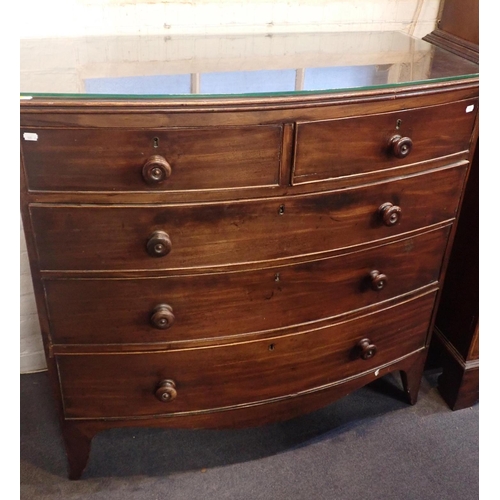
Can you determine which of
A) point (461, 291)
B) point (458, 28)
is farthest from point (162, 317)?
point (458, 28)

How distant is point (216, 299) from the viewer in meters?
1.37

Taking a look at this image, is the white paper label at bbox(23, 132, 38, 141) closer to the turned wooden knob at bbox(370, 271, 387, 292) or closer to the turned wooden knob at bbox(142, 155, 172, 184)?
the turned wooden knob at bbox(142, 155, 172, 184)

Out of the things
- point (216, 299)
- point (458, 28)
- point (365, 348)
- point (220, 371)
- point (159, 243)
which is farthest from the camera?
point (458, 28)

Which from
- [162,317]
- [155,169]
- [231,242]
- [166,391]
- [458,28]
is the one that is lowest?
[166,391]

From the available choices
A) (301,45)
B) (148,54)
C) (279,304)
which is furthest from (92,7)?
(279,304)

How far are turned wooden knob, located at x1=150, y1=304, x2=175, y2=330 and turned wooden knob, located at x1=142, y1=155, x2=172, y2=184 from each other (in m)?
0.32

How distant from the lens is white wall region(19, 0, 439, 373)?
1509 millimetres

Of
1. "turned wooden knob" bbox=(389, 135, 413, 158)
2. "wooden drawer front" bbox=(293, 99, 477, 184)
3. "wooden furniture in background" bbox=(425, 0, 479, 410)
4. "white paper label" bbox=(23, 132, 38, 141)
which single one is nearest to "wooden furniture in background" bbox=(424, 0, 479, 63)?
"wooden furniture in background" bbox=(425, 0, 479, 410)

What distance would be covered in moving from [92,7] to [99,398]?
1008mm

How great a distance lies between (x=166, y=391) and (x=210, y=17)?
1.01 m

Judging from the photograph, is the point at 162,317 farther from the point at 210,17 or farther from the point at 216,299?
the point at 210,17

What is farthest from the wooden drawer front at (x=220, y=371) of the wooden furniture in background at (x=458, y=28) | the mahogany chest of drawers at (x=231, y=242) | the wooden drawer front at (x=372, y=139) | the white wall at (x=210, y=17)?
the wooden furniture in background at (x=458, y=28)

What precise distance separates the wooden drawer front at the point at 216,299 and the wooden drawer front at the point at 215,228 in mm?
51

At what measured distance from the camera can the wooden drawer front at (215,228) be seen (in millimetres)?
1219
